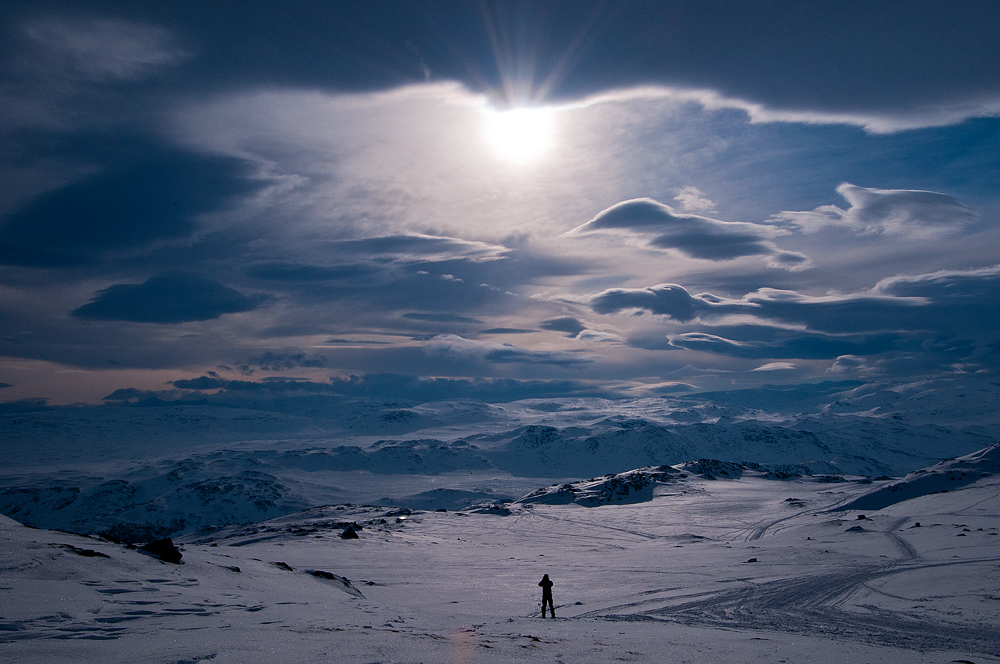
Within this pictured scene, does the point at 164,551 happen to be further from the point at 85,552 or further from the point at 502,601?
the point at 502,601

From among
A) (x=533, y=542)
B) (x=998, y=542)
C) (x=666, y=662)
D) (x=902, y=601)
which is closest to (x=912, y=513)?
(x=998, y=542)

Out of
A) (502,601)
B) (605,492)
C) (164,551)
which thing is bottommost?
(605,492)

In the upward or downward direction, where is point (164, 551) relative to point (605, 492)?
upward

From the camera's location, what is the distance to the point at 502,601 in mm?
26062

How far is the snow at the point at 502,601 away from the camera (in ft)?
43.9

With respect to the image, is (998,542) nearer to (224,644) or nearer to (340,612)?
(340,612)

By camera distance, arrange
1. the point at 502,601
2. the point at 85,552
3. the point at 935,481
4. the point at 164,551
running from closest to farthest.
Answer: the point at 85,552, the point at 164,551, the point at 502,601, the point at 935,481

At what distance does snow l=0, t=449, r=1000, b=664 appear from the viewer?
1337cm

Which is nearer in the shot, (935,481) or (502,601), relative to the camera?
(502,601)

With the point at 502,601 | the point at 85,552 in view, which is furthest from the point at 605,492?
the point at 85,552

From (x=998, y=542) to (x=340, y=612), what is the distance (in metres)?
44.3

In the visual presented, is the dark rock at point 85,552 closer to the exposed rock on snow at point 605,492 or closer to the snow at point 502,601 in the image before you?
the snow at point 502,601

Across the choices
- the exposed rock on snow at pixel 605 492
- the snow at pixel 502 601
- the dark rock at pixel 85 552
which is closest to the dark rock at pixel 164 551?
the snow at pixel 502 601

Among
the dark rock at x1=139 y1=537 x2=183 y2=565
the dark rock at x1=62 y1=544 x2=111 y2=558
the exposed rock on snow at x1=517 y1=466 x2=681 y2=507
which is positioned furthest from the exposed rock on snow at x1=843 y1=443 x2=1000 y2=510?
the dark rock at x1=62 y1=544 x2=111 y2=558
